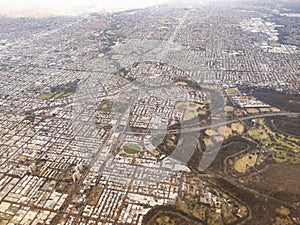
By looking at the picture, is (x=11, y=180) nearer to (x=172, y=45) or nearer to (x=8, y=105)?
(x=8, y=105)

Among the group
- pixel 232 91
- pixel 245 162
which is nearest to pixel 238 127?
pixel 245 162

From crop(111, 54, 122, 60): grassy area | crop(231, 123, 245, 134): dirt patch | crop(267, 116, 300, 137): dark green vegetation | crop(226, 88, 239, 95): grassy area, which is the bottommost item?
crop(111, 54, 122, 60): grassy area

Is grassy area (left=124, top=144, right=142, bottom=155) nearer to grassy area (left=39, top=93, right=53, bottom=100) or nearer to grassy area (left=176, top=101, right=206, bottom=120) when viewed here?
grassy area (left=176, top=101, right=206, bottom=120)

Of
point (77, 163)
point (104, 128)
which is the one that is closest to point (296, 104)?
point (104, 128)

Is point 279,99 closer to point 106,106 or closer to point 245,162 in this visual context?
point 245,162

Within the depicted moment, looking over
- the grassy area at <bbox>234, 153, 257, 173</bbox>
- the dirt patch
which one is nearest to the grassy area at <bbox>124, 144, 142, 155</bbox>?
the grassy area at <bbox>234, 153, 257, 173</bbox>
